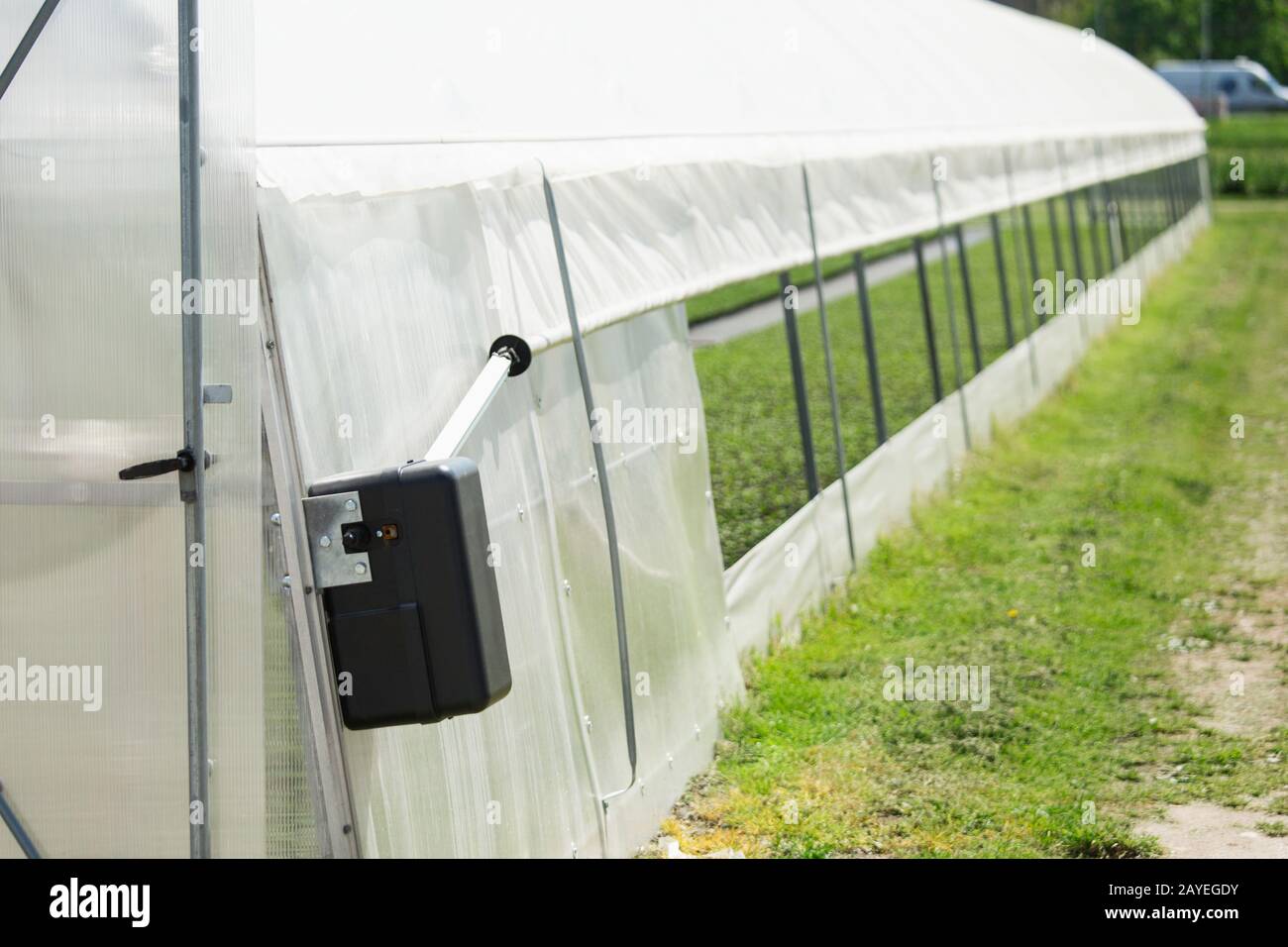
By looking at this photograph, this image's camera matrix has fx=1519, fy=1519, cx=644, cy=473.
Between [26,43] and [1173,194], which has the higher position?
[26,43]

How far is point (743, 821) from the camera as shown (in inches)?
219

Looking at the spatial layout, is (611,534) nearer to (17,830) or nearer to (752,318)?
(17,830)

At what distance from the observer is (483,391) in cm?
418

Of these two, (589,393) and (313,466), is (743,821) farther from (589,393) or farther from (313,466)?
(313,466)

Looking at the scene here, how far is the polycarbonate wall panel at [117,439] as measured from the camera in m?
3.39

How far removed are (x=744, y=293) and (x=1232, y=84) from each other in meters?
66.4

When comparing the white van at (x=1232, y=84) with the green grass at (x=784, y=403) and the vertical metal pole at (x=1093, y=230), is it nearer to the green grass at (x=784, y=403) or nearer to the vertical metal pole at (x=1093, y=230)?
the vertical metal pole at (x=1093, y=230)

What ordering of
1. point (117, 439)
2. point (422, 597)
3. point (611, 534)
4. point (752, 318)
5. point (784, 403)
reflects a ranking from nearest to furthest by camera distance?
1. point (422, 597)
2. point (117, 439)
3. point (611, 534)
4. point (752, 318)
5. point (784, 403)

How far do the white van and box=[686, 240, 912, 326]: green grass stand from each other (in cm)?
6006

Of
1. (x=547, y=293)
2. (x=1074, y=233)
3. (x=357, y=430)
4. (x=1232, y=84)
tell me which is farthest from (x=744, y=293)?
(x=1232, y=84)

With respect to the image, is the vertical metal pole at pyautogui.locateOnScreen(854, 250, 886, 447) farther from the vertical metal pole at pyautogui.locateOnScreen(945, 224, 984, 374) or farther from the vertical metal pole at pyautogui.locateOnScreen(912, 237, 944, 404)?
the vertical metal pole at pyautogui.locateOnScreen(945, 224, 984, 374)
